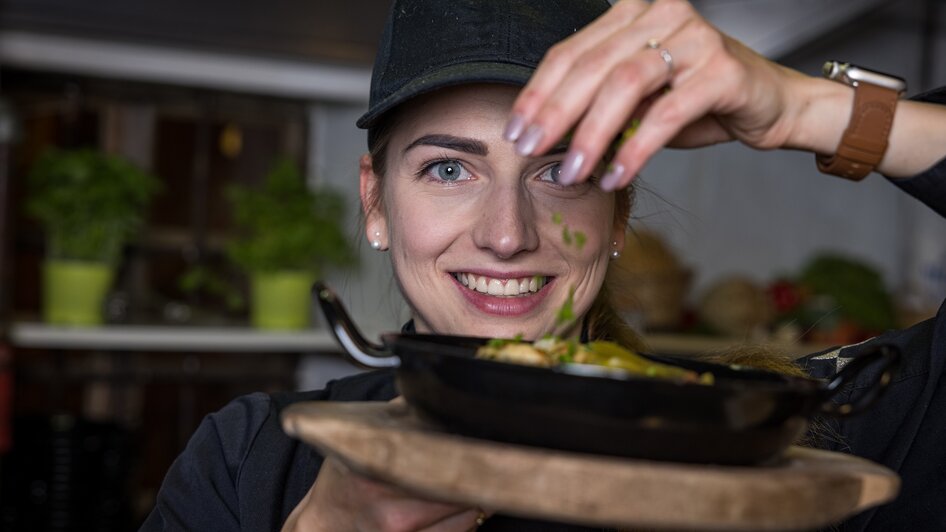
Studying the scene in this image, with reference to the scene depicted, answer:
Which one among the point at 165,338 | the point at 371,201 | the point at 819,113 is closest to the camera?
the point at 819,113

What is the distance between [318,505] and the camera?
0.94m

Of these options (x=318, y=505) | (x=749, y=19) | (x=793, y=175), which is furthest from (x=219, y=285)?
(x=318, y=505)

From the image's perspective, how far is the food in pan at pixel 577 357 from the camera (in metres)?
0.78

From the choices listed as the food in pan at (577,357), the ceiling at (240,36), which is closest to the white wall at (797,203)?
the ceiling at (240,36)

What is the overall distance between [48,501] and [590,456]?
2784 mm

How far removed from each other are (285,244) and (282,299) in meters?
0.19

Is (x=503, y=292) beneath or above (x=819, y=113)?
beneath

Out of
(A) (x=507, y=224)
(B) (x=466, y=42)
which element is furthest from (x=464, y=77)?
(A) (x=507, y=224)

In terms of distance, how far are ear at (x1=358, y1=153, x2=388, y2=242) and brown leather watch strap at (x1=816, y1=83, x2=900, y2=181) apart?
638 millimetres

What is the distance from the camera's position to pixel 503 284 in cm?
122

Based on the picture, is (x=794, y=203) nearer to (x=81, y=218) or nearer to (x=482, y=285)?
(x=81, y=218)

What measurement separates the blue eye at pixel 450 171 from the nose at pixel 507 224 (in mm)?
45

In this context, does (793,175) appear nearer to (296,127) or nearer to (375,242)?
(296,127)

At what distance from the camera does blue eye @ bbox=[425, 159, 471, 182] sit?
1.25 meters
